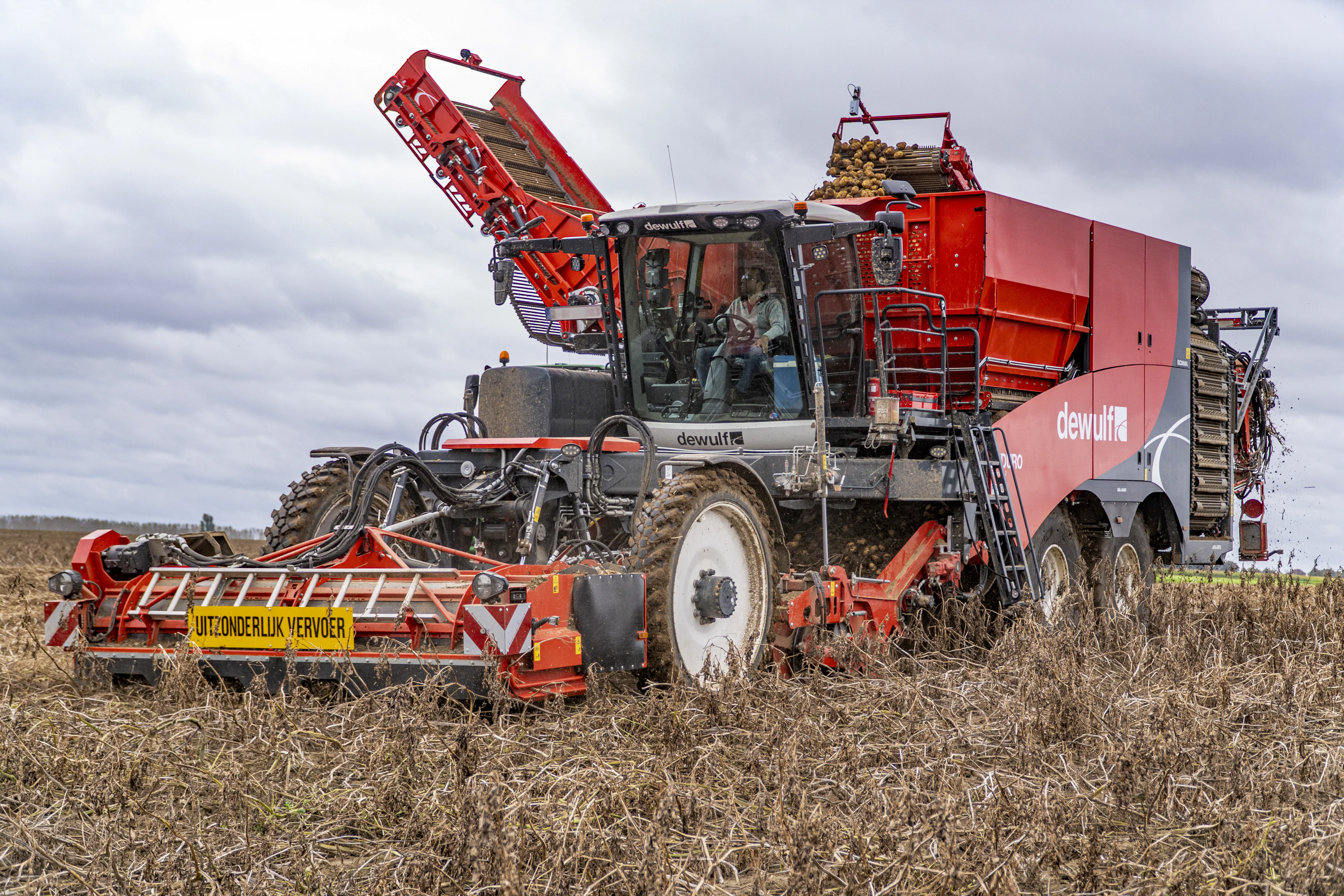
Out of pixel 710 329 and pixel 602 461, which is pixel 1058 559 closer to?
pixel 710 329

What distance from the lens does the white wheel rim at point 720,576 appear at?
598cm

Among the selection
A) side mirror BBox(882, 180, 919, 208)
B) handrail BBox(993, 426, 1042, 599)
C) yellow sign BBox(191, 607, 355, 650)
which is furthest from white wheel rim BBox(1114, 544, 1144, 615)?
yellow sign BBox(191, 607, 355, 650)

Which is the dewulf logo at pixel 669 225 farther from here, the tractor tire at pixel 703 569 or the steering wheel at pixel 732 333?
the tractor tire at pixel 703 569

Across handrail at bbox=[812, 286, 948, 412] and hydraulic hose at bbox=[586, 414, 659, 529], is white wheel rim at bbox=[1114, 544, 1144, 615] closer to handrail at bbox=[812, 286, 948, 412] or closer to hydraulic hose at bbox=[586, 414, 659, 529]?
handrail at bbox=[812, 286, 948, 412]

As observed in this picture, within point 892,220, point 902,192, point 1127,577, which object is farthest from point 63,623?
point 1127,577

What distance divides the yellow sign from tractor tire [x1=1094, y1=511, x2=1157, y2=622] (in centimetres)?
603

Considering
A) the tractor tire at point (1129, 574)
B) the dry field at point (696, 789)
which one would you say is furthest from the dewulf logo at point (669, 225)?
the tractor tire at point (1129, 574)

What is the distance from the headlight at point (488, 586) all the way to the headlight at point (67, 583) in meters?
2.27

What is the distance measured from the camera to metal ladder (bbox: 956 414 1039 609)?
8.48 metres

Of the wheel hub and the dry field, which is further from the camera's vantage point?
the wheel hub

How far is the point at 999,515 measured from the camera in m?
8.68

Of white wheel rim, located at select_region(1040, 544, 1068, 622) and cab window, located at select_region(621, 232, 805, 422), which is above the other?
cab window, located at select_region(621, 232, 805, 422)

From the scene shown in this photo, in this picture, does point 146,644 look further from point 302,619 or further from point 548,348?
point 548,348

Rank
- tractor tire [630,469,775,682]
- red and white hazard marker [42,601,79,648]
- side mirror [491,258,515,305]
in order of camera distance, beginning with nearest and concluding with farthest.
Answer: tractor tire [630,469,775,682] < red and white hazard marker [42,601,79,648] < side mirror [491,258,515,305]
